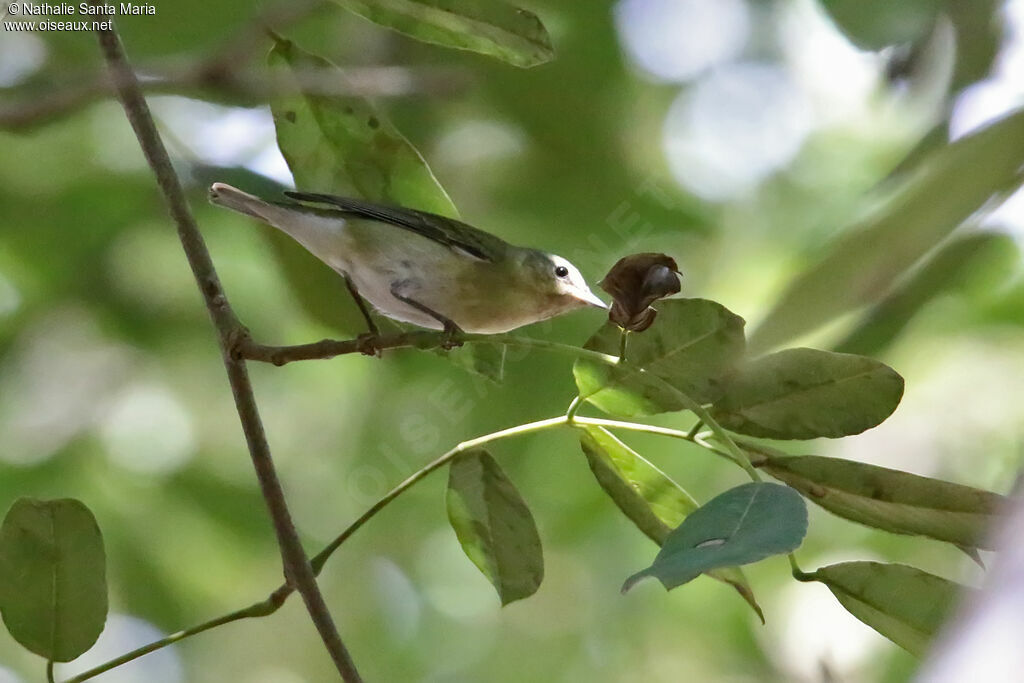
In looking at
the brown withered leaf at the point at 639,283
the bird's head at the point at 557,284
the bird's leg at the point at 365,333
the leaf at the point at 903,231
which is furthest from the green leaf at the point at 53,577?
the bird's head at the point at 557,284

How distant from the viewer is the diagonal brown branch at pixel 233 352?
125 centimetres

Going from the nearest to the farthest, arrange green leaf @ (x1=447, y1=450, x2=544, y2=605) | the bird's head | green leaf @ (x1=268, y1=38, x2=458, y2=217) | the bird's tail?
green leaf @ (x1=447, y1=450, x2=544, y2=605)
green leaf @ (x1=268, y1=38, x2=458, y2=217)
the bird's tail
the bird's head

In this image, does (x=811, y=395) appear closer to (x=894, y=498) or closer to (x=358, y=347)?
(x=894, y=498)

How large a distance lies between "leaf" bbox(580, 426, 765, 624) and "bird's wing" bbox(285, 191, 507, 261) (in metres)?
0.51

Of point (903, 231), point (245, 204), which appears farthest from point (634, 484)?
point (245, 204)

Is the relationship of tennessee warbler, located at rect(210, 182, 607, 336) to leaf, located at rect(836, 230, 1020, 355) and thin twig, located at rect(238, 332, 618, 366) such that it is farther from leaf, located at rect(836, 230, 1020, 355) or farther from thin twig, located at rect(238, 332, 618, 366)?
leaf, located at rect(836, 230, 1020, 355)

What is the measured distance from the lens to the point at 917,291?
180cm

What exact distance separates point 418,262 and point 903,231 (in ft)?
2.70

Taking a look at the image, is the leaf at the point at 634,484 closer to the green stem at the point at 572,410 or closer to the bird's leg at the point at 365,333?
the green stem at the point at 572,410

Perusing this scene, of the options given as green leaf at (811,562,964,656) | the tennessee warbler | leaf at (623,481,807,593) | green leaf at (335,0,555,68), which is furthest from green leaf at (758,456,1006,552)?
the tennessee warbler

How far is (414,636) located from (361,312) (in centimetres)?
204

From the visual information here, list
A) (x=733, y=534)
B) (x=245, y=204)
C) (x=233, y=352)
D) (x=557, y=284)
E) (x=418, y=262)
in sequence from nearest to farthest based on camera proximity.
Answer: (x=733, y=534) → (x=233, y=352) → (x=245, y=204) → (x=418, y=262) → (x=557, y=284)

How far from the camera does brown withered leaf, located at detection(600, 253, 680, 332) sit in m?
1.07

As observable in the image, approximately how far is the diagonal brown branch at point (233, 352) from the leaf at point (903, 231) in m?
0.65
